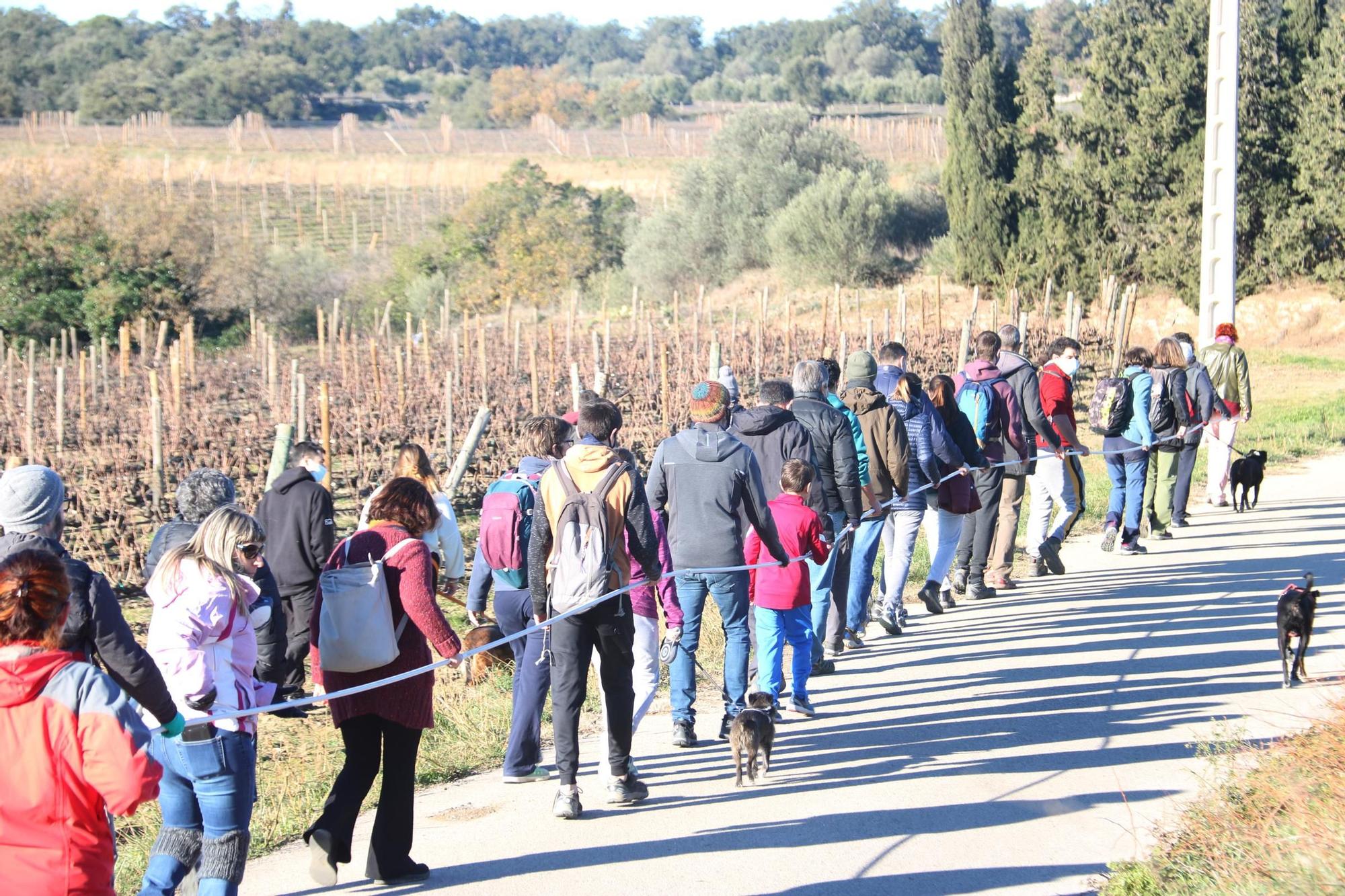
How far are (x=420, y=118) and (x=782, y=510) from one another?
101916mm

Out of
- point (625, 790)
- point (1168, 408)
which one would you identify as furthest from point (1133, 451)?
point (625, 790)

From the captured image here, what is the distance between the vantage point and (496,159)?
70000 mm

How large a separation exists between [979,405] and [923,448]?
1.01 metres

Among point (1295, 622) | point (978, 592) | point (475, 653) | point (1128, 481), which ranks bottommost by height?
point (978, 592)

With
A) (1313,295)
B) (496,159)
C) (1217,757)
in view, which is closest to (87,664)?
(1217,757)

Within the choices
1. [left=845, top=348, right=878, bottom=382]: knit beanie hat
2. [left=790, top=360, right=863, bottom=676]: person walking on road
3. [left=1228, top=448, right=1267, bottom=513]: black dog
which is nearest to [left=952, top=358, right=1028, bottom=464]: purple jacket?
[left=845, top=348, right=878, bottom=382]: knit beanie hat

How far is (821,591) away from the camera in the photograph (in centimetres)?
810

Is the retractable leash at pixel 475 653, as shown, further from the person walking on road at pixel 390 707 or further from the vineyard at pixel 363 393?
the vineyard at pixel 363 393

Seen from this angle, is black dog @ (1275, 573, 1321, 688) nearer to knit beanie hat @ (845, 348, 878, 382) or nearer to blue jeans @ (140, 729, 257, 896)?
knit beanie hat @ (845, 348, 878, 382)

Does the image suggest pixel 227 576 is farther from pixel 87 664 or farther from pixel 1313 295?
pixel 1313 295

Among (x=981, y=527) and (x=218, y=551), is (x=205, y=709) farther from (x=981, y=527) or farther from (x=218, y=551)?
(x=981, y=527)

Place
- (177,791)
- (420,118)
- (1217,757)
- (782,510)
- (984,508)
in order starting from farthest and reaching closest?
(420,118) < (984,508) < (782,510) < (1217,757) < (177,791)

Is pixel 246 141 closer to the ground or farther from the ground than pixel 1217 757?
farther from the ground

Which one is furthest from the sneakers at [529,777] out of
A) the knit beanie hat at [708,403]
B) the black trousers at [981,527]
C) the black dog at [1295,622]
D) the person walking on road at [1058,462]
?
the person walking on road at [1058,462]
